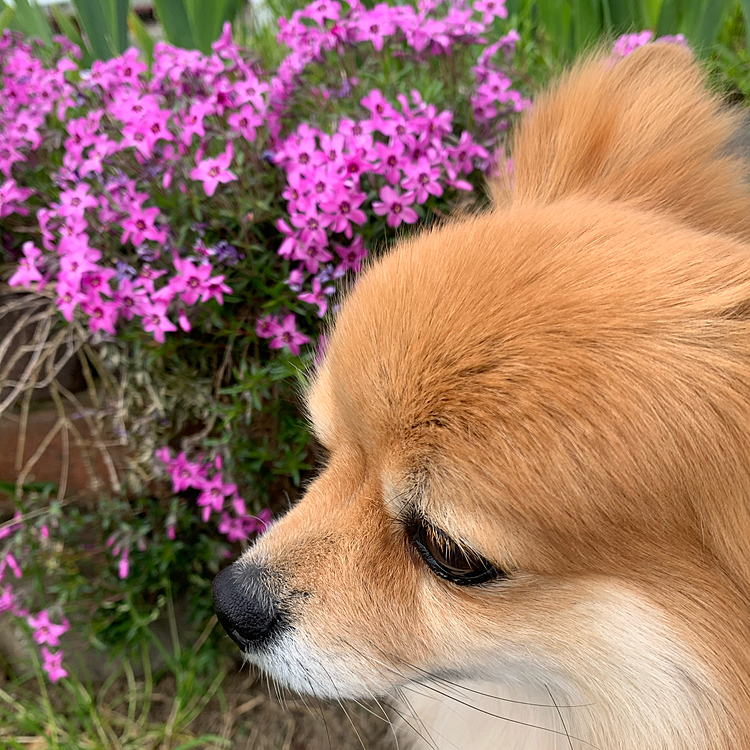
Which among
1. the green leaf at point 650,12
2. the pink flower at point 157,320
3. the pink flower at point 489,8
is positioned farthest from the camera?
the green leaf at point 650,12

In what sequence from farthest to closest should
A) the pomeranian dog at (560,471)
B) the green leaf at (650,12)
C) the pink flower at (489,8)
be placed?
1. the green leaf at (650,12)
2. the pink flower at (489,8)
3. the pomeranian dog at (560,471)

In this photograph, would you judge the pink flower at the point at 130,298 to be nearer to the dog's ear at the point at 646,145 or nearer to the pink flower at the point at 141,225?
the pink flower at the point at 141,225

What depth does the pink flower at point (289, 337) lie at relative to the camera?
1599 millimetres

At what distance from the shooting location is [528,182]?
3.97 feet

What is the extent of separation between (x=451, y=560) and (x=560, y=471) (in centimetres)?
23

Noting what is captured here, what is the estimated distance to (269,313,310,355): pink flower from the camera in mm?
1599

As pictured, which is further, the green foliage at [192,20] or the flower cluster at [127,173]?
the green foliage at [192,20]

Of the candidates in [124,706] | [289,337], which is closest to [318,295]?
[289,337]

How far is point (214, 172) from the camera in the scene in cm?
148

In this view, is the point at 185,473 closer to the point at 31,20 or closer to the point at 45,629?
the point at 45,629

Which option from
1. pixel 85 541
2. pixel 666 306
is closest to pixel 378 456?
pixel 666 306

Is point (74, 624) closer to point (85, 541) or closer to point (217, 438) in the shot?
point (85, 541)

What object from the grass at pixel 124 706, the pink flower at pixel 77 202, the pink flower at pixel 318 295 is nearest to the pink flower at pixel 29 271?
the pink flower at pixel 77 202

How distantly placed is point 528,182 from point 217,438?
3.61ft
